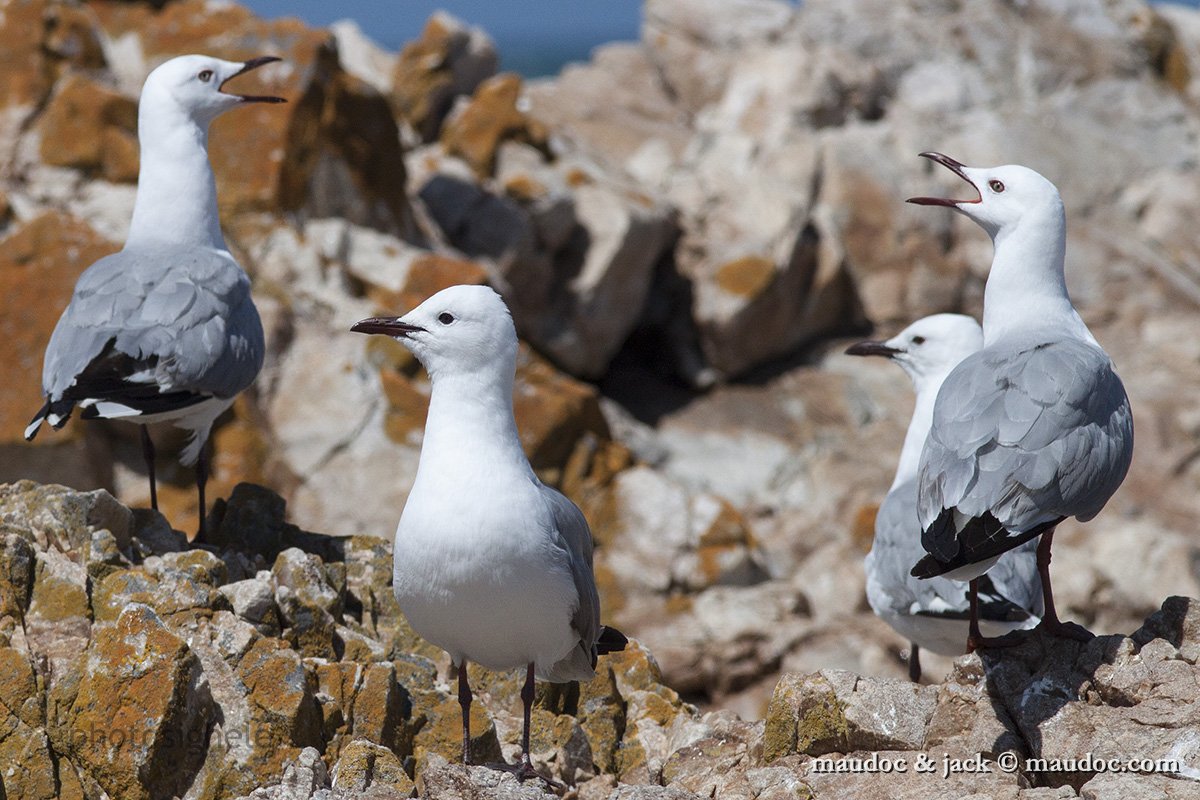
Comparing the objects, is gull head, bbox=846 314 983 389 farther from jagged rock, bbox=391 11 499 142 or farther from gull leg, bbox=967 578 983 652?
jagged rock, bbox=391 11 499 142

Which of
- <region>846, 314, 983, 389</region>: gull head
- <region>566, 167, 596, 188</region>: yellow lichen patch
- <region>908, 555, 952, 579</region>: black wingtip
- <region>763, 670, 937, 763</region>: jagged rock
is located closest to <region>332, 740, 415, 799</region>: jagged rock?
<region>763, 670, 937, 763</region>: jagged rock

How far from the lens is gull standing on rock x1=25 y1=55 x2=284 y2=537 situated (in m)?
5.82

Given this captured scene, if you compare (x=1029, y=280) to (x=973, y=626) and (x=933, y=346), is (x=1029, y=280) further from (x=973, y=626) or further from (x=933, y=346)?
(x=933, y=346)

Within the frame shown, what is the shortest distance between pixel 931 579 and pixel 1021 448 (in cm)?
159

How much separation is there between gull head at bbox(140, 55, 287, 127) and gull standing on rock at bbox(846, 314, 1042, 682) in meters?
3.77

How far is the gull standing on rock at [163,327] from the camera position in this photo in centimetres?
582

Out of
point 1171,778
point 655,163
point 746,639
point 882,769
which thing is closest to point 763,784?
point 882,769

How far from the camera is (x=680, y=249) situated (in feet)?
55.2

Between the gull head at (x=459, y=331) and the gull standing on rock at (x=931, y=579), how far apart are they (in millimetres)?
1942

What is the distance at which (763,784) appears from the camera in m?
4.68

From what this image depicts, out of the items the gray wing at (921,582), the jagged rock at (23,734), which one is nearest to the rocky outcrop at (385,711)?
the jagged rock at (23,734)

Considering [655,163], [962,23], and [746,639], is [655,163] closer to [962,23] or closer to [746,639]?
[962,23]

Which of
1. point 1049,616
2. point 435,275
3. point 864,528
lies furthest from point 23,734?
point 864,528

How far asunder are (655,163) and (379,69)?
14.5ft
